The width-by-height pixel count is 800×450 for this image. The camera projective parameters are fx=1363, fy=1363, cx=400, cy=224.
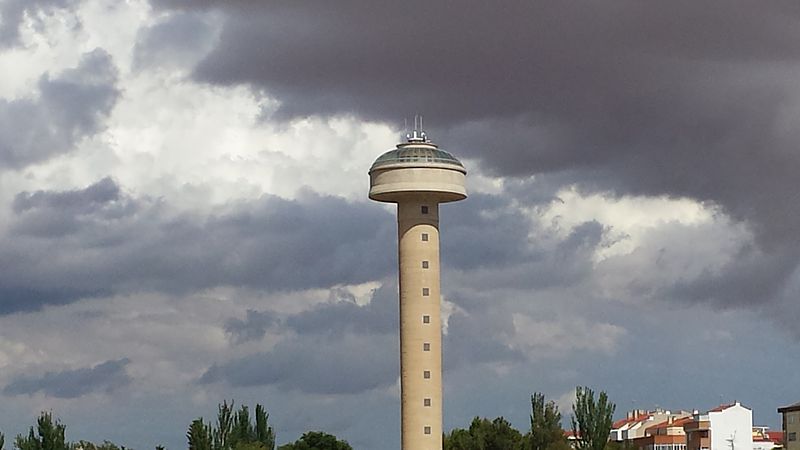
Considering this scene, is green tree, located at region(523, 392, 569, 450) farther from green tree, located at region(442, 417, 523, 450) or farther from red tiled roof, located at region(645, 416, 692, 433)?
red tiled roof, located at region(645, 416, 692, 433)

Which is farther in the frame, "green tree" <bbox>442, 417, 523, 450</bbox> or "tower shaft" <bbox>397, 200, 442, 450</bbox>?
"green tree" <bbox>442, 417, 523, 450</bbox>

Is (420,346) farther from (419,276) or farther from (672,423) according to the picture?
(672,423)

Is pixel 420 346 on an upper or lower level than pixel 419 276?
lower

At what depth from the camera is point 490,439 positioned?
116 m

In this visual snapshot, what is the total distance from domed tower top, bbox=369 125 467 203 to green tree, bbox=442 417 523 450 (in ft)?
95.5

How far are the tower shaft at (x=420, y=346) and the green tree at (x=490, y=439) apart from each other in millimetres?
24155

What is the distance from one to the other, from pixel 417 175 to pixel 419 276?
22.3 ft

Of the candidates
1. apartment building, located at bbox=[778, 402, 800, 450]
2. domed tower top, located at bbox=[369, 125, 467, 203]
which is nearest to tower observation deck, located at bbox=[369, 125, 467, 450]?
domed tower top, located at bbox=[369, 125, 467, 203]

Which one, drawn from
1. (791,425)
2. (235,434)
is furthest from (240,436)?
(791,425)

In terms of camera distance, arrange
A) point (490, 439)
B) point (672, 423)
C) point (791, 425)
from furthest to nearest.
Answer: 1. point (672, 423)
2. point (791, 425)
3. point (490, 439)

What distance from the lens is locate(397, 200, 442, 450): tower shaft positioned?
297 feet

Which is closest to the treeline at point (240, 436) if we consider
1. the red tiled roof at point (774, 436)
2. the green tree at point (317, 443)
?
the green tree at point (317, 443)

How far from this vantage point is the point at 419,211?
92.4 metres

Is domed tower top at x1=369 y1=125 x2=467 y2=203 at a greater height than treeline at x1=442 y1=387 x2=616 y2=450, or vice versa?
domed tower top at x1=369 y1=125 x2=467 y2=203
